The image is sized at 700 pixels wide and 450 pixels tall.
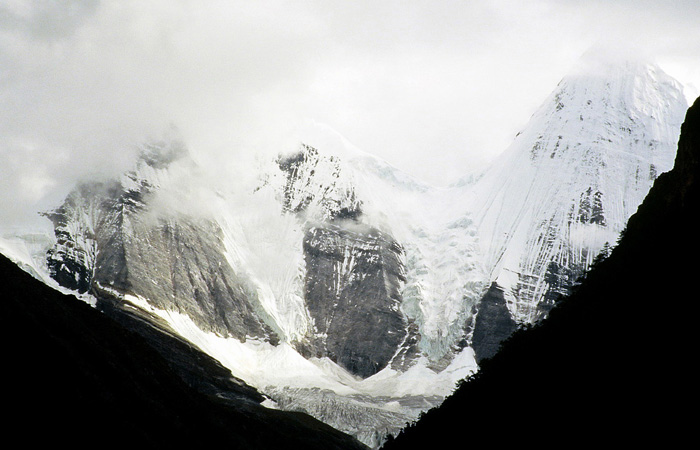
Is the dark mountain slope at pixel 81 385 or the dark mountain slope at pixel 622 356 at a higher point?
the dark mountain slope at pixel 622 356

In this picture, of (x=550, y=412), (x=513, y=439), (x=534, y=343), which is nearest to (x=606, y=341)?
(x=550, y=412)

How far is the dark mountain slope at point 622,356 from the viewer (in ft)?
140

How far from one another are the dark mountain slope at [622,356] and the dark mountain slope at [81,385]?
29335 mm

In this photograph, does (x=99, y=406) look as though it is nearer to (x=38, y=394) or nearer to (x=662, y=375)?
(x=38, y=394)

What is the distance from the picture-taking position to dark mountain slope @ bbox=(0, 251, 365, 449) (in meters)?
53.3

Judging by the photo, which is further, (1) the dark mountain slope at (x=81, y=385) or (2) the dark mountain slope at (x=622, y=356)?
(1) the dark mountain slope at (x=81, y=385)

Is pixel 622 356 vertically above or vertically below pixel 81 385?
above

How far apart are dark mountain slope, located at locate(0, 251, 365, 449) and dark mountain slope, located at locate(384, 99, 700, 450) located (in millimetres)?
29335

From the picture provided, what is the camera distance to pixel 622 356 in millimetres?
50531

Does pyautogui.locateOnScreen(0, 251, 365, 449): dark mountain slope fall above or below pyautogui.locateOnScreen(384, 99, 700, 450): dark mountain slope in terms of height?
below

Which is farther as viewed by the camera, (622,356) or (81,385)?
(81,385)

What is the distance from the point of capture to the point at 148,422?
7019 cm

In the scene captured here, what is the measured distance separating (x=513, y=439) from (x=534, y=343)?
20455mm

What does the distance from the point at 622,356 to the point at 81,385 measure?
4284cm
